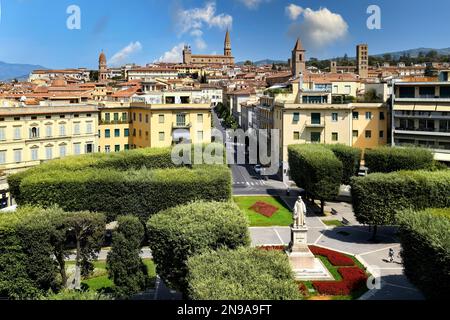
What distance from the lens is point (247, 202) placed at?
49438 mm

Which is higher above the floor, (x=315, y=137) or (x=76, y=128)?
(x=76, y=128)

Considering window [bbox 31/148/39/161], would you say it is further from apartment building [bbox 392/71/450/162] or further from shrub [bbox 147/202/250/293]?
apartment building [bbox 392/71/450/162]

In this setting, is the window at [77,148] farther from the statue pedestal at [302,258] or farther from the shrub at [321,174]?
the statue pedestal at [302,258]

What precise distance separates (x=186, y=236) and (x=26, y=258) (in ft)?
27.8

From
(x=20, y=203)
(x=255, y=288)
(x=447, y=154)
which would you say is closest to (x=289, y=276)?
(x=255, y=288)

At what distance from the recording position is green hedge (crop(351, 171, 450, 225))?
35125 mm

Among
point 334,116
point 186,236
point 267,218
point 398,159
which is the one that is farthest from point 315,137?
point 186,236

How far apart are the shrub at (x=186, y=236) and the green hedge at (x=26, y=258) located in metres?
5.47

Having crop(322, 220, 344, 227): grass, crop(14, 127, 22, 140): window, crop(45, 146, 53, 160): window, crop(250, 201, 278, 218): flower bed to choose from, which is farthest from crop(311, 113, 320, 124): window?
crop(14, 127, 22, 140): window

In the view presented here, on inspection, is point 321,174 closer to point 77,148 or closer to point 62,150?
point 77,148

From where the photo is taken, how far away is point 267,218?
43.7m

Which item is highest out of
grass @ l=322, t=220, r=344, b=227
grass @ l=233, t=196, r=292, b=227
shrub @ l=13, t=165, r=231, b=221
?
shrub @ l=13, t=165, r=231, b=221

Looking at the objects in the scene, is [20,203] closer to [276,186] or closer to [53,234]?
[53,234]

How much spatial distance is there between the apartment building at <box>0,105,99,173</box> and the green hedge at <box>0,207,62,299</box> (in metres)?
29.8
